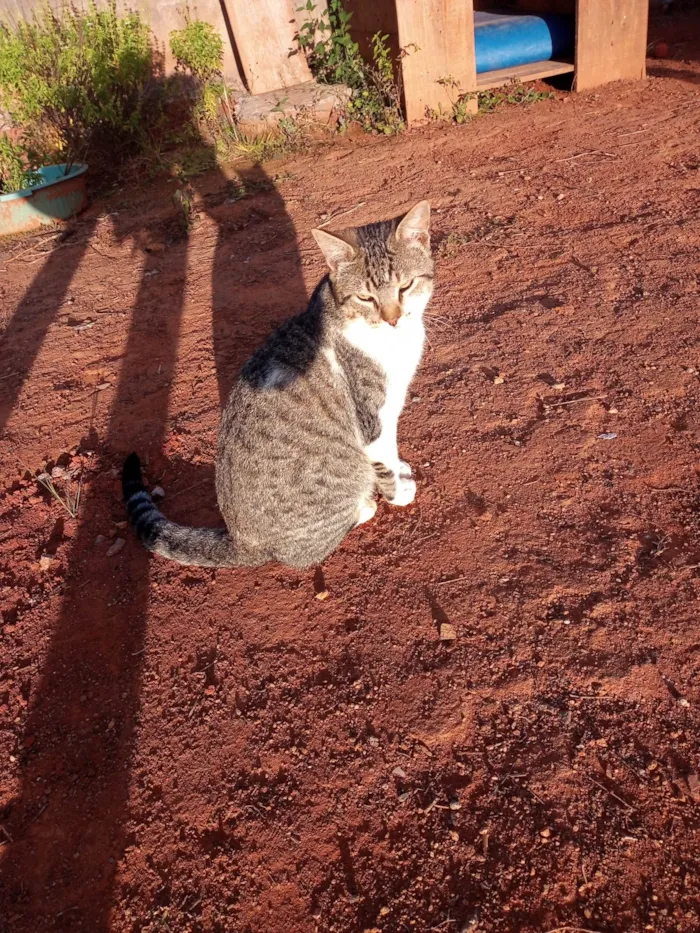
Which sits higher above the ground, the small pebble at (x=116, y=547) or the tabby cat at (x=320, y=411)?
the tabby cat at (x=320, y=411)

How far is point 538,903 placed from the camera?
2037 mm

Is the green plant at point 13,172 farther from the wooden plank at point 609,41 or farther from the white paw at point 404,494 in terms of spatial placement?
the wooden plank at point 609,41

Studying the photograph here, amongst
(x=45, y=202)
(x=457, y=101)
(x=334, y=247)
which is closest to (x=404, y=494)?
(x=334, y=247)

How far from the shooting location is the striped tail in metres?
3.20

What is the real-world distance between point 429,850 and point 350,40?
1036 centimetres

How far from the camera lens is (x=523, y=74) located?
8859mm

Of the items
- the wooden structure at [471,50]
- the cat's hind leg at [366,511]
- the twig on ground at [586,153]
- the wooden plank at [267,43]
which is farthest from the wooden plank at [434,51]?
the cat's hind leg at [366,511]

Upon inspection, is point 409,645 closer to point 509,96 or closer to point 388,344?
point 388,344

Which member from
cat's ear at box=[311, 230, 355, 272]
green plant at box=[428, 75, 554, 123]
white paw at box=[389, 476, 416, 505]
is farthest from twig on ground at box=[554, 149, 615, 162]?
white paw at box=[389, 476, 416, 505]

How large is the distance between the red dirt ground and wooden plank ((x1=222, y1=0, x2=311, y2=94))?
5.89 metres

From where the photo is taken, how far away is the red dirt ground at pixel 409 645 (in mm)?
2191

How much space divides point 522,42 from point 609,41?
1.21 meters

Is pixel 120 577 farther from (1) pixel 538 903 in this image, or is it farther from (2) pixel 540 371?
(2) pixel 540 371

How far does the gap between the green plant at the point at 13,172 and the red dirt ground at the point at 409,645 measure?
3569 millimetres
